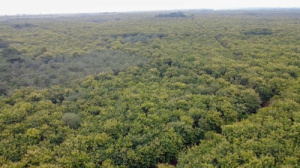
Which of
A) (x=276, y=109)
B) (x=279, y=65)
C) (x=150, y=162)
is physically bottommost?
(x=150, y=162)

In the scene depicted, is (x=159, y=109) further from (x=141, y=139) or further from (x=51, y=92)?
(x=51, y=92)

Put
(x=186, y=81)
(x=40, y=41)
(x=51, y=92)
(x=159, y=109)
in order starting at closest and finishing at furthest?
1. (x=159, y=109)
2. (x=51, y=92)
3. (x=186, y=81)
4. (x=40, y=41)

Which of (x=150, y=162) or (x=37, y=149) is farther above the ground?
(x=37, y=149)

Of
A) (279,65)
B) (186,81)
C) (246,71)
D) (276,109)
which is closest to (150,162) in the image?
(276,109)

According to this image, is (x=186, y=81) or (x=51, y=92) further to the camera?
(x=186, y=81)

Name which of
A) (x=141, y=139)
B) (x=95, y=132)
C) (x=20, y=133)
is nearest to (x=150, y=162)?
(x=141, y=139)

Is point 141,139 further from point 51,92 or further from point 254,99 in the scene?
point 51,92

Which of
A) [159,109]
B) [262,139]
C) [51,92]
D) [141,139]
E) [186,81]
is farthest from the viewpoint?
[186,81]
